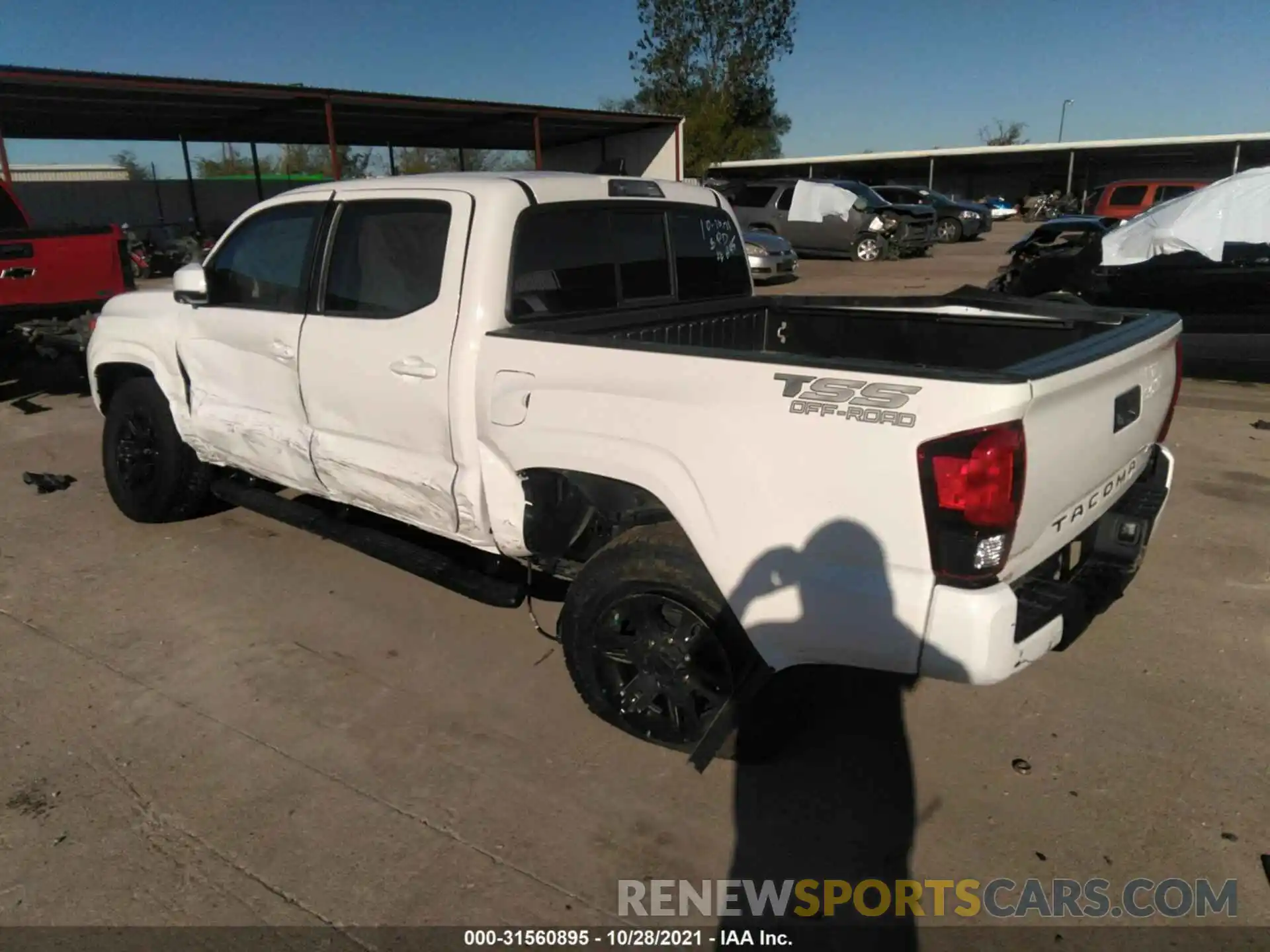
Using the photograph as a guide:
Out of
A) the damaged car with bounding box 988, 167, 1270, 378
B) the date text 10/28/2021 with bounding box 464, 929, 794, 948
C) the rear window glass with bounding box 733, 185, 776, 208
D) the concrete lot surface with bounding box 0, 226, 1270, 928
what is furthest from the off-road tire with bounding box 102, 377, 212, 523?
the rear window glass with bounding box 733, 185, 776, 208

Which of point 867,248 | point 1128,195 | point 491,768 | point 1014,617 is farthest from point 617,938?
point 1128,195

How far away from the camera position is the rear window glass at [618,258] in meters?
3.58

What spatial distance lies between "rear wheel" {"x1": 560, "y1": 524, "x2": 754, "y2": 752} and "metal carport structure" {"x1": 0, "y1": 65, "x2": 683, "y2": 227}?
46.3 ft

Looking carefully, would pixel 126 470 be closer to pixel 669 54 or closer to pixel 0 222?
pixel 0 222

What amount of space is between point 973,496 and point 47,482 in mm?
6409

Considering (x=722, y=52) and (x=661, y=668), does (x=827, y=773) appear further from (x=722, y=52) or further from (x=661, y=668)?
(x=722, y=52)

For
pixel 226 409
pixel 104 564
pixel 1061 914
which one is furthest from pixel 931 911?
pixel 104 564

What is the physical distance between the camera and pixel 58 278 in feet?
28.9

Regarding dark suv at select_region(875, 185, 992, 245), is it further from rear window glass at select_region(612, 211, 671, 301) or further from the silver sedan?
A: rear window glass at select_region(612, 211, 671, 301)

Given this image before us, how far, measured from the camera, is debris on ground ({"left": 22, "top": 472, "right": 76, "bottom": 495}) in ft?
20.6

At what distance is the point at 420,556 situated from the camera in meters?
3.89

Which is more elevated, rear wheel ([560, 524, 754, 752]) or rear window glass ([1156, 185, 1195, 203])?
rear window glass ([1156, 185, 1195, 203])

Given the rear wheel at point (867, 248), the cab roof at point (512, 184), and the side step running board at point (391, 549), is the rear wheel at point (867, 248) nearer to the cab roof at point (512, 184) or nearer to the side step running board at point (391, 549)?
the cab roof at point (512, 184)

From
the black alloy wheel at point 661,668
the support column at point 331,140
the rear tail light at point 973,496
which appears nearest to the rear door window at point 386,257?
the black alloy wheel at point 661,668
